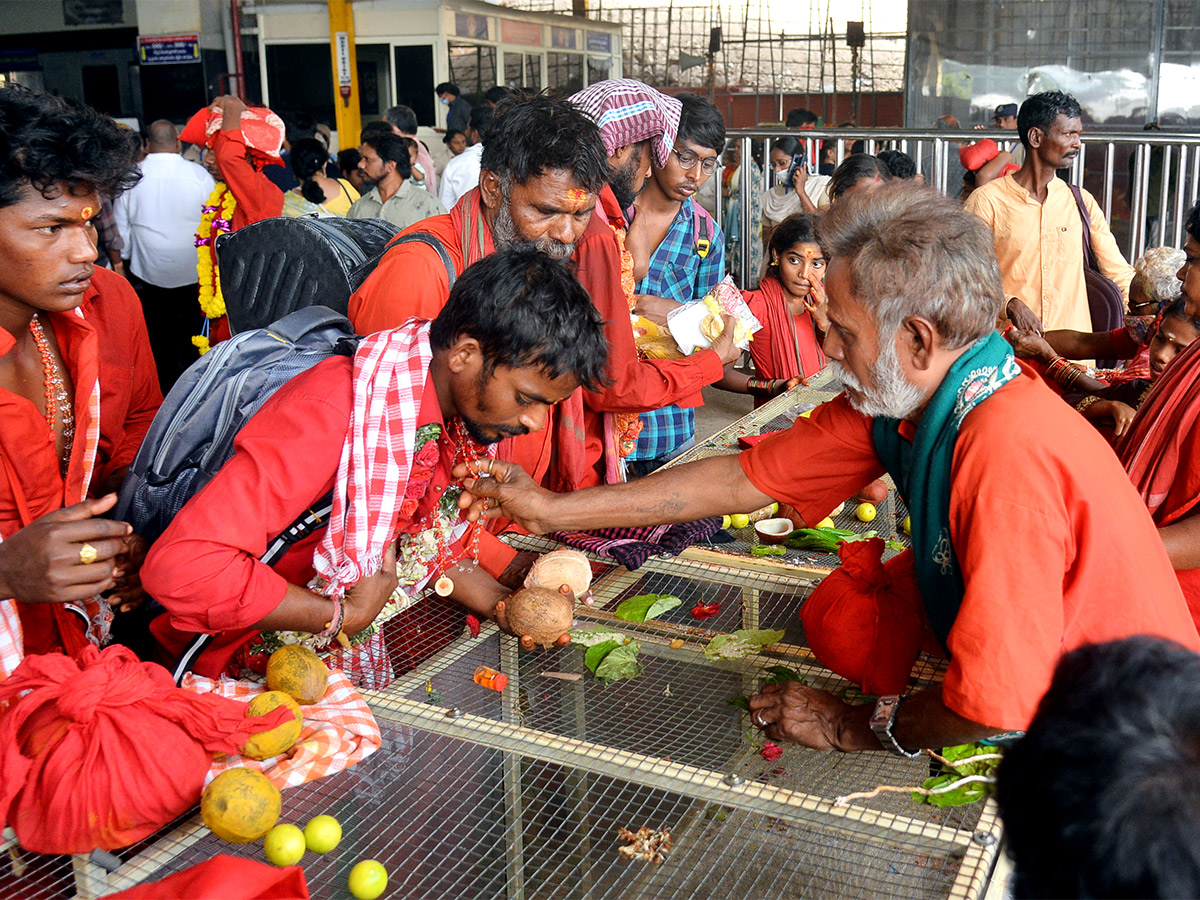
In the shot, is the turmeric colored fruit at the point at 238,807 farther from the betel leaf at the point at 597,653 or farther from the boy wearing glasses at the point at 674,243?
the boy wearing glasses at the point at 674,243

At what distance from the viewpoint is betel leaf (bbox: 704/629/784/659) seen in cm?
218

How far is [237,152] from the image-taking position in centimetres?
501

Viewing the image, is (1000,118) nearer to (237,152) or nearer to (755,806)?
(237,152)

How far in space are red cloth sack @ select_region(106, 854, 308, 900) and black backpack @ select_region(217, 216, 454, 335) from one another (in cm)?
194

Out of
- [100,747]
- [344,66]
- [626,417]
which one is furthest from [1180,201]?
[344,66]

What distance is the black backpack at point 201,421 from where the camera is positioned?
1.97m

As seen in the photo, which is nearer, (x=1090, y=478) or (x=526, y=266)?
(x=1090, y=478)

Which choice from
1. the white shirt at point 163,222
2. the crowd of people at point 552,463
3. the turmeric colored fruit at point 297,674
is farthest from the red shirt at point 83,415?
the white shirt at point 163,222

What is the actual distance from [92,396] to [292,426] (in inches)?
25.5

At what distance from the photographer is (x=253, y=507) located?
171cm

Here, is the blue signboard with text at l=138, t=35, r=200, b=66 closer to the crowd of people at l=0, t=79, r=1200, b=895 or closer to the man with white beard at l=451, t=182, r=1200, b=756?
the crowd of people at l=0, t=79, r=1200, b=895

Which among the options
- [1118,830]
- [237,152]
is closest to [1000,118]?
[237,152]

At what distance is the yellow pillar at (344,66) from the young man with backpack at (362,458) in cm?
1419

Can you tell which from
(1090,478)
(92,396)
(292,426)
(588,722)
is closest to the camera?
(1090,478)
